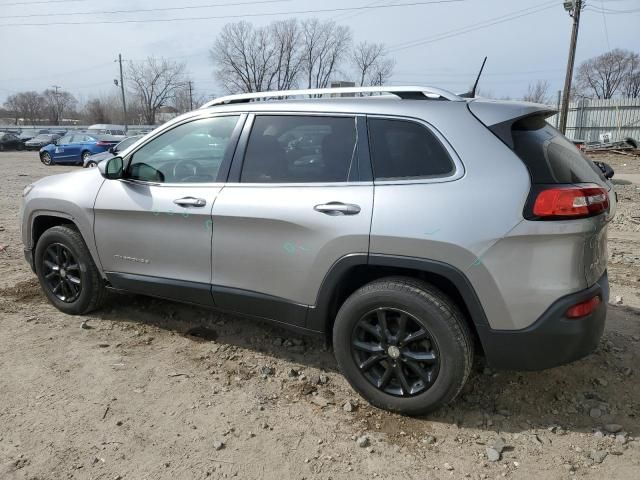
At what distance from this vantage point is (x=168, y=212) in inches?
136

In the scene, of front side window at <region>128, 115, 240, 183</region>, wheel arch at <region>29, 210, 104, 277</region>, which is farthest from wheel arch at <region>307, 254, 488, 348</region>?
wheel arch at <region>29, 210, 104, 277</region>

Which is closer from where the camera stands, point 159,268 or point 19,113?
point 159,268

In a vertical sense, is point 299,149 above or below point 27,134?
below

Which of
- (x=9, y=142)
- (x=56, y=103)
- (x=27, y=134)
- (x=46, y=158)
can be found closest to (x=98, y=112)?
(x=56, y=103)

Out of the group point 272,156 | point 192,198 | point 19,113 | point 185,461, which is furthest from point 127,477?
point 19,113

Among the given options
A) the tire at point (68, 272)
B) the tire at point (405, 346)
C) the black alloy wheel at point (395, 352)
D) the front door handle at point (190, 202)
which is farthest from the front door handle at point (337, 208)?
the tire at point (68, 272)

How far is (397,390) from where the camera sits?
2.87 m

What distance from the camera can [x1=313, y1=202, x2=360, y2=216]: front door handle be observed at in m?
2.78

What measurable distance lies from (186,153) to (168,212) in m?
0.49

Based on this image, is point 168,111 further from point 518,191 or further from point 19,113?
point 518,191

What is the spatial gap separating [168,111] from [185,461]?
Answer: 290 ft

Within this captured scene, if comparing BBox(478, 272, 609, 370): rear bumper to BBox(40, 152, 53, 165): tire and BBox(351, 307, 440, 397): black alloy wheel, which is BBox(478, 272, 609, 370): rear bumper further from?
BBox(40, 152, 53, 165): tire

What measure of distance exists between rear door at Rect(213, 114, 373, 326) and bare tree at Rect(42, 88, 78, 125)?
104462mm

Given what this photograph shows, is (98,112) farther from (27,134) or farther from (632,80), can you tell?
(632,80)
